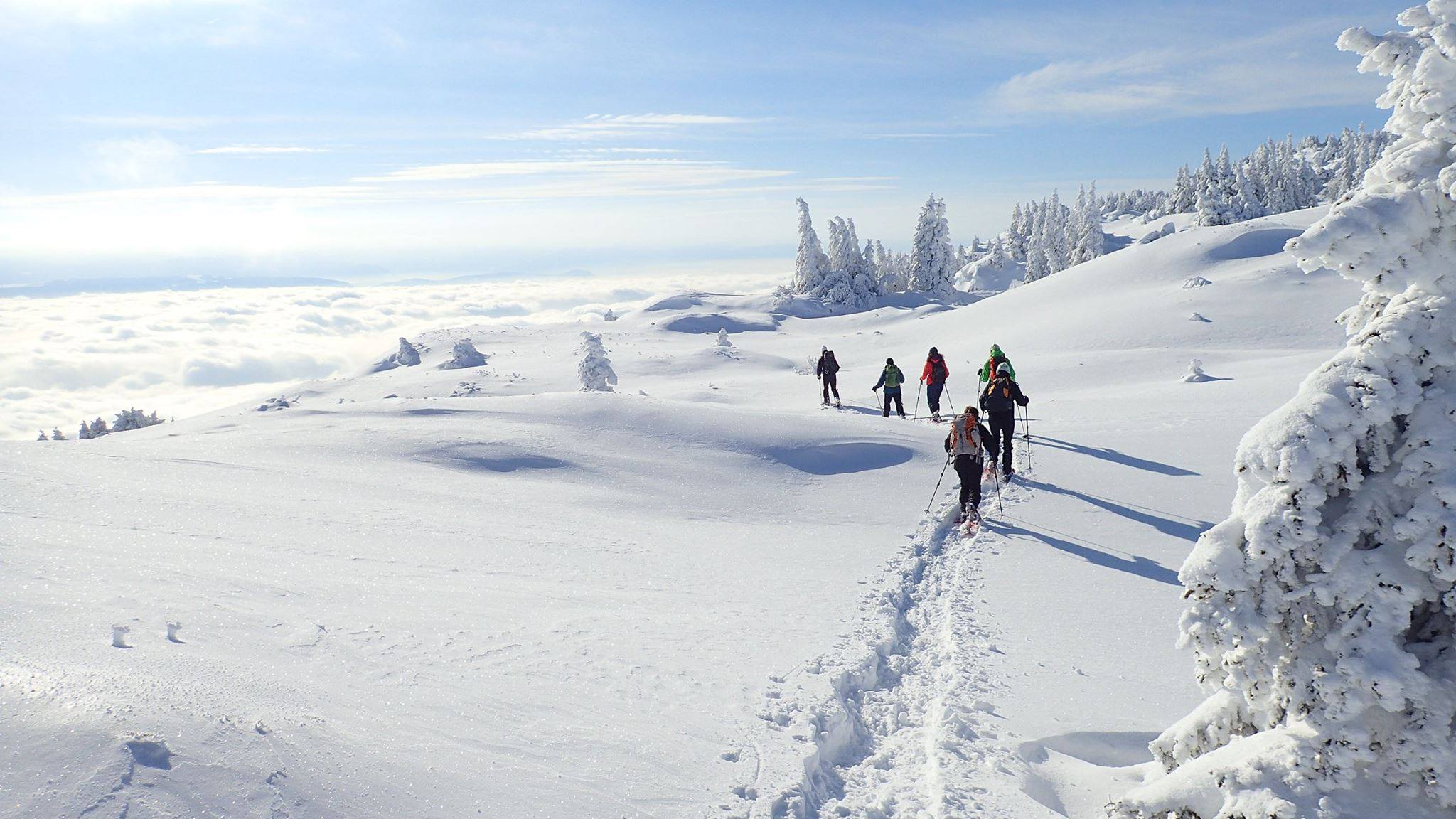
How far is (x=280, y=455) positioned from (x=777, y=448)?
883 cm

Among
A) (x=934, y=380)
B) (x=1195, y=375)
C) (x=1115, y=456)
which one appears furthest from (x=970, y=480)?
(x=1195, y=375)

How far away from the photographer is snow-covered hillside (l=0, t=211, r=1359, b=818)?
14.0 ft

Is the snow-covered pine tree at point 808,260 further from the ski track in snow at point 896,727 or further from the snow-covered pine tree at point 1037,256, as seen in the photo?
the ski track in snow at point 896,727

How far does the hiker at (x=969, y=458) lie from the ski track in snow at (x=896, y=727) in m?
3.32

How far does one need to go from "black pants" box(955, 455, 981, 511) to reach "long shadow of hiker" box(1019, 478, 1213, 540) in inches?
85.5

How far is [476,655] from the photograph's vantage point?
236 inches

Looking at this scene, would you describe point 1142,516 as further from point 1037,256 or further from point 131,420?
point 1037,256

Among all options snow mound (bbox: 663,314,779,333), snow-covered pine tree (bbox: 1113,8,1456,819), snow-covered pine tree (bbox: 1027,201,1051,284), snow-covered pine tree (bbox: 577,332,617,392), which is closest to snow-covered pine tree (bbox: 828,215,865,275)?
snow mound (bbox: 663,314,779,333)

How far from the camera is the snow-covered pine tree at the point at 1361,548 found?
3.51 meters

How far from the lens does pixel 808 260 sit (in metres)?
91.2

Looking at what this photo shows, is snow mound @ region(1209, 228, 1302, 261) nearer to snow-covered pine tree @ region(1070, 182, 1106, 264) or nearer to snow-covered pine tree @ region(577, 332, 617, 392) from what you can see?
snow-covered pine tree @ region(577, 332, 617, 392)

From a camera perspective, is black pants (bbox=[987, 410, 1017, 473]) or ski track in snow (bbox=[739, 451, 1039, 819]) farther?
black pants (bbox=[987, 410, 1017, 473])

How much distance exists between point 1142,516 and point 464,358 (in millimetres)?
45647

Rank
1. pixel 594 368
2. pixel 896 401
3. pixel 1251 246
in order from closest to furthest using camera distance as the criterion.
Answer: pixel 896 401 < pixel 594 368 < pixel 1251 246
